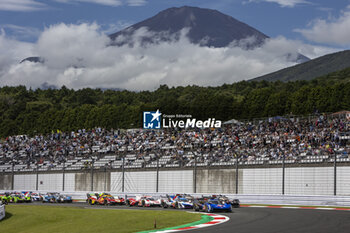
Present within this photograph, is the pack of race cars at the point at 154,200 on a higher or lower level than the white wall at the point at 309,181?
lower

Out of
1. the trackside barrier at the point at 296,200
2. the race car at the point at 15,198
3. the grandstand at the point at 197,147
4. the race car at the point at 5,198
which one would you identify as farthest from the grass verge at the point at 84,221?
the race car at the point at 15,198

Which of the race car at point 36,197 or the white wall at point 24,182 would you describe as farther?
the white wall at point 24,182

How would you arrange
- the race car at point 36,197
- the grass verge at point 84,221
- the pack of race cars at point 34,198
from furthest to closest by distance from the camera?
the race car at point 36,197 < the pack of race cars at point 34,198 < the grass verge at point 84,221

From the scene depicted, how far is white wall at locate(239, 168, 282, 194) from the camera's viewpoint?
37.4m

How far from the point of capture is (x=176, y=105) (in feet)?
309

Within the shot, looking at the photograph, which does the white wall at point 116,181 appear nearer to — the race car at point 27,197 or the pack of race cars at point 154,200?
the pack of race cars at point 154,200

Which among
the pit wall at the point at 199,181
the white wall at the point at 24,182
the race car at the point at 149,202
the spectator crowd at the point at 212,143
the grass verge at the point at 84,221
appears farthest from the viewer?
the white wall at the point at 24,182

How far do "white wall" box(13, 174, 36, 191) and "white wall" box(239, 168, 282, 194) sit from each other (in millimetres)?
26528

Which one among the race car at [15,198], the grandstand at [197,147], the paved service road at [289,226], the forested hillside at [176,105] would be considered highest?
the forested hillside at [176,105]

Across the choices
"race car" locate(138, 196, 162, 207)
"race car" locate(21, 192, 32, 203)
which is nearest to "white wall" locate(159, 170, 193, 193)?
"race car" locate(138, 196, 162, 207)

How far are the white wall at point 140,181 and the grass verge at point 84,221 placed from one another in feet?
53.9

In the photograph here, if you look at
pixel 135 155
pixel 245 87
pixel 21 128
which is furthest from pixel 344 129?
pixel 245 87

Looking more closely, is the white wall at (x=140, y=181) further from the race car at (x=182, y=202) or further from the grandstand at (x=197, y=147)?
the race car at (x=182, y=202)

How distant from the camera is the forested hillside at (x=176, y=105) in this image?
263 feet
